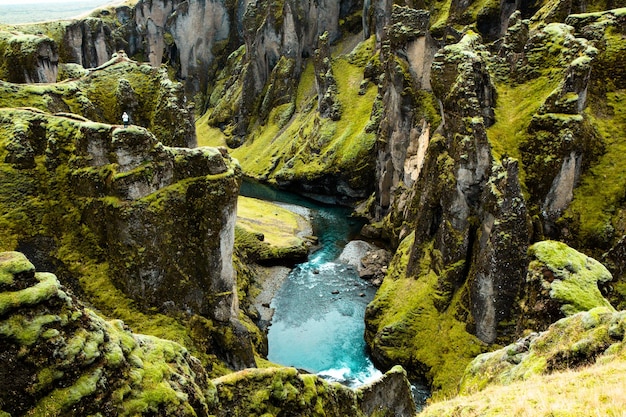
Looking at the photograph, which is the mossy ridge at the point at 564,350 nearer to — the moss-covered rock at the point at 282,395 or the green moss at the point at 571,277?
the green moss at the point at 571,277

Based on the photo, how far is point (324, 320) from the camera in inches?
2334

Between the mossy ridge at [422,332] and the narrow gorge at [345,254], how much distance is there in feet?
0.77

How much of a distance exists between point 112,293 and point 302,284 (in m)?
36.3

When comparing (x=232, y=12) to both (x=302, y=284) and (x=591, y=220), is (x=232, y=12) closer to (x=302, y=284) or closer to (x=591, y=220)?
(x=302, y=284)

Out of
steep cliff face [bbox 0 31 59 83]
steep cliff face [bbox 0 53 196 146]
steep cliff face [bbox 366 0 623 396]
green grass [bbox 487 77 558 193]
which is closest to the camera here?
steep cliff face [bbox 366 0 623 396]

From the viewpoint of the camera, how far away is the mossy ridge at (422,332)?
43812 mm

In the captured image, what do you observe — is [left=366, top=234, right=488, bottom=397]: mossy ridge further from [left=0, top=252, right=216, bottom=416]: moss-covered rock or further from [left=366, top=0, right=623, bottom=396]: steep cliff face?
[left=0, top=252, right=216, bottom=416]: moss-covered rock

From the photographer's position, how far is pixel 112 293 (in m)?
36.5

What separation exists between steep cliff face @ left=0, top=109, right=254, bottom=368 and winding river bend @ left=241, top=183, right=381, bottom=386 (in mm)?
13220

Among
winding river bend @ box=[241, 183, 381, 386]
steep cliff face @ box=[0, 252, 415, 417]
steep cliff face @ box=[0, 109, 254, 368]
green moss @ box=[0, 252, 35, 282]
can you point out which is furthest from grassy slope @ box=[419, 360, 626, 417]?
winding river bend @ box=[241, 183, 381, 386]

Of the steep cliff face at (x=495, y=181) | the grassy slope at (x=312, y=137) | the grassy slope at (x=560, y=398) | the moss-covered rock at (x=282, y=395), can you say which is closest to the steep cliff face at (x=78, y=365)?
the moss-covered rock at (x=282, y=395)

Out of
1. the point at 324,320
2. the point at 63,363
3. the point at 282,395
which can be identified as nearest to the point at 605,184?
the point at 324,320

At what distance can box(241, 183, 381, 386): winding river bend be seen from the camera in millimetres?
50781

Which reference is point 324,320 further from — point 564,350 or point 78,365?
point 78,365
